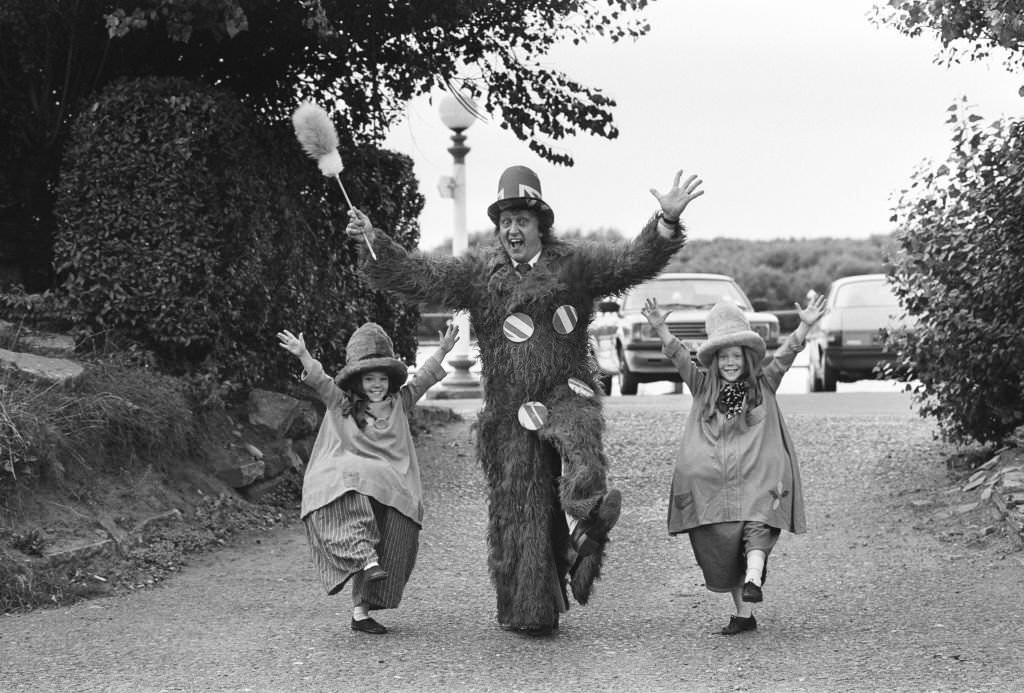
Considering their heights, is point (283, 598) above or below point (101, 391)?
below

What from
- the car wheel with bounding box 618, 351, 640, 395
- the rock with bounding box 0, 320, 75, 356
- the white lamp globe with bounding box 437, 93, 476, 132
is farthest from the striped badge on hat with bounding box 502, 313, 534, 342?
the car wheel with bounding box 618, 351, 640, 395

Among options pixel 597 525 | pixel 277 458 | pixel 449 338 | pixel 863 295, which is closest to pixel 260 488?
pixel 277 458

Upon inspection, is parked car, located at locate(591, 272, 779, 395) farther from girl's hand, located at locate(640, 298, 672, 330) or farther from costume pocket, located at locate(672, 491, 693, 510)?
costume pocket, located at locate(672, 491, 693, 510)

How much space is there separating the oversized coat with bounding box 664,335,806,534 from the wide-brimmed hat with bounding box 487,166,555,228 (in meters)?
0.84

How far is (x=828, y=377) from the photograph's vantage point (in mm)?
19516

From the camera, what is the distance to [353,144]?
11.2 m

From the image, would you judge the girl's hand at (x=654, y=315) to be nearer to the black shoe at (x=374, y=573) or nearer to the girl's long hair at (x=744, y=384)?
the girl's long hair at (x=744, y=384)

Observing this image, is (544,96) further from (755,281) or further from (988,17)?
(755,281)

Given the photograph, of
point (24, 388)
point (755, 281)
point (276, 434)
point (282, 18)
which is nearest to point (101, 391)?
point (24, 388)

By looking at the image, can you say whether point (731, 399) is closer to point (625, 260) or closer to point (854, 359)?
point (625, 260)

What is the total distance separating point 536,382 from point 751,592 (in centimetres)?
128

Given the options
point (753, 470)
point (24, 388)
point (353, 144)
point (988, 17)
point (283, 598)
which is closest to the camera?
point (753, 470)

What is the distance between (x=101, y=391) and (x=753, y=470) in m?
4.03

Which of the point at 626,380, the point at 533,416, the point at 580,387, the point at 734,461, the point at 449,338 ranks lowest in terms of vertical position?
the point at 626,380
